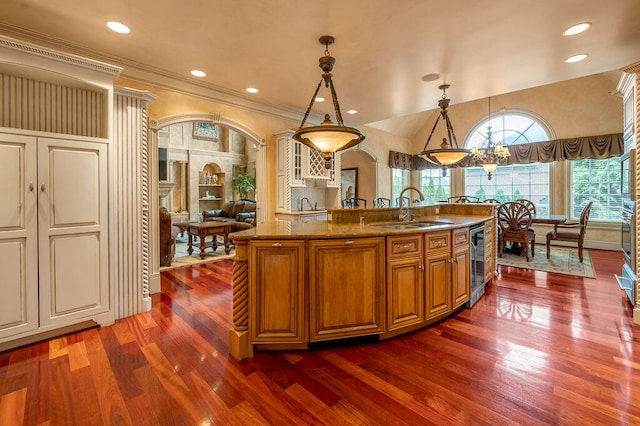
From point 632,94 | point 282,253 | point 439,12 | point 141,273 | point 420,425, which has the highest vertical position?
point 439,12

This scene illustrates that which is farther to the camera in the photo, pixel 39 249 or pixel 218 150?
pixel 218 150

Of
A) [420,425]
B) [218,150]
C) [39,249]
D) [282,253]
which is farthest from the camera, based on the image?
[218,150]

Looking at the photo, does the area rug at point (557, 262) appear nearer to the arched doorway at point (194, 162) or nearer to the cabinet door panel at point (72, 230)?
the arched doorway at point (194, 162)

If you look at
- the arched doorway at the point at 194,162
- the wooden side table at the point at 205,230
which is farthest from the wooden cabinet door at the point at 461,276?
the arched doorway at the point at 194,162

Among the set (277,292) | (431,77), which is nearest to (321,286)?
(277,292)

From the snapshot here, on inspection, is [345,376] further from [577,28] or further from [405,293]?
[577,28]

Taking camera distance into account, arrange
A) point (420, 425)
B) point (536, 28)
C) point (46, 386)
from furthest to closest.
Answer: point (536, 28) → point (46, 386) → point (420, 425)

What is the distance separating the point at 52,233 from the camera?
2.46m

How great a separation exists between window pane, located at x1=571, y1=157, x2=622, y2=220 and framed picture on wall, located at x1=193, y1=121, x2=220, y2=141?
10153mm

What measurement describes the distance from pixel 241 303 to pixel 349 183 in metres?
6.86

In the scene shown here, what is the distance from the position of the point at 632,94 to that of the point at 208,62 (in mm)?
4534

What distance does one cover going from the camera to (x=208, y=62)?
335 cm

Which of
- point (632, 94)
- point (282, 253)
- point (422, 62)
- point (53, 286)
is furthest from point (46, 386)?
point (632, 94)

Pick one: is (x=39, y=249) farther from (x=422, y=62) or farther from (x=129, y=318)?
(x=422, y=62)
